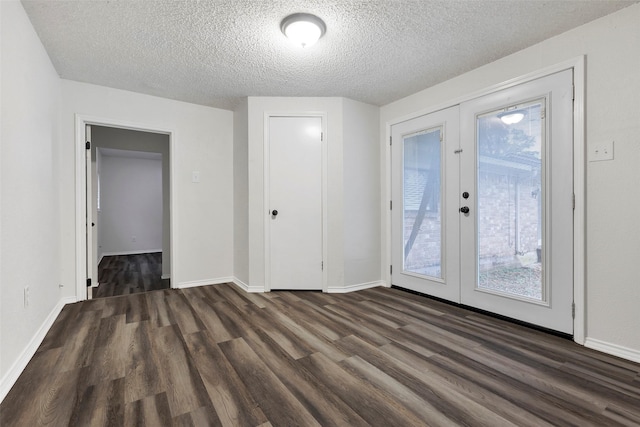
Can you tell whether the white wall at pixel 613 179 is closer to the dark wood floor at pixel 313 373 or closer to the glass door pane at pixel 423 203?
the dark wood floor at pixel 313 373

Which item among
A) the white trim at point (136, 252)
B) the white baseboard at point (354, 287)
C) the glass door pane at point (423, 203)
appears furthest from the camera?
the white trim at point (136, 252)

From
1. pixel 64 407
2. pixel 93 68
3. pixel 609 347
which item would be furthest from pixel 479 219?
pixel 93 68

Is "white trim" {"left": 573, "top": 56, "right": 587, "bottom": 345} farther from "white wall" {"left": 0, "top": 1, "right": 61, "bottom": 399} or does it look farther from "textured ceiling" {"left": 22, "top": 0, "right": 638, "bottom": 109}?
"white wall" {"left": 0, "top": 1, "right": 61, "bottom": 399}

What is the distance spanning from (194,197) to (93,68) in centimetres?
156

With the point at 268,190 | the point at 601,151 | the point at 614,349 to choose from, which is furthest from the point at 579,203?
the point at 268,190

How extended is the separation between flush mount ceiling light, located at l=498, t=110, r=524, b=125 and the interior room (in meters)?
0.02

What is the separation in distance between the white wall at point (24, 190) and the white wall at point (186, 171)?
401mm

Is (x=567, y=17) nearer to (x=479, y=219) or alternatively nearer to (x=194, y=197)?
(x=479, y=219)

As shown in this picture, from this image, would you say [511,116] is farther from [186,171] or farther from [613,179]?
[186,171]

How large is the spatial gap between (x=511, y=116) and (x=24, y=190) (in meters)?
3.59

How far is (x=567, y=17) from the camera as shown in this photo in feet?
6.51

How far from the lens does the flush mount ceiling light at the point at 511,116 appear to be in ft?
7.89

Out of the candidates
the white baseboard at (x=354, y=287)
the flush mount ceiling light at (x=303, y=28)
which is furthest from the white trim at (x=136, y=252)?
the flush mount ceiling light at (x=303, y=28)

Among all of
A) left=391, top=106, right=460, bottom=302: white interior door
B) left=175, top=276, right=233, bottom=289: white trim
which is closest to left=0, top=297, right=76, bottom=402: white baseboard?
left=175, top=276, right=233, bottom=289: white trim
